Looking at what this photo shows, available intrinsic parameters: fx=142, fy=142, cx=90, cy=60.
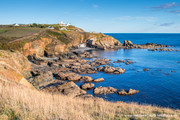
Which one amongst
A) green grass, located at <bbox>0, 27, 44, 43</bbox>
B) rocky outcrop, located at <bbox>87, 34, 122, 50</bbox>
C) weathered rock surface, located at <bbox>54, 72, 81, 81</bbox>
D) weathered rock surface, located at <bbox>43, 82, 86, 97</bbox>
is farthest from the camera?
rocky outcrop, located at <bbox>87, 34, 122, 50</bbox>

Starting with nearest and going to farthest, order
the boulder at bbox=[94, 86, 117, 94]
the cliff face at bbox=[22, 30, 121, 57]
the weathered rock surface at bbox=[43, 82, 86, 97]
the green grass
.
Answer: the weathered rock surface at bbox=[43, 82, 86, 97], the boulder at bbox=[94, 86, 117, 94], the green grass, the cliff face at bbox=[22, 30, 121, 57]

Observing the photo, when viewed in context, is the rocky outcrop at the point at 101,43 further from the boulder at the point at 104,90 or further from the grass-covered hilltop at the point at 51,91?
the boulder at the point at 104,90

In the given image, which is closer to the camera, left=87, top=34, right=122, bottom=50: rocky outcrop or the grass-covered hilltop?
the grass-covered hilltop

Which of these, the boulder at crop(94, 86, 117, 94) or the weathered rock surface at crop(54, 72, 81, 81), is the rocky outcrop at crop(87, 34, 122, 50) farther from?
the boulder at crop(94, 86, 117, 94)

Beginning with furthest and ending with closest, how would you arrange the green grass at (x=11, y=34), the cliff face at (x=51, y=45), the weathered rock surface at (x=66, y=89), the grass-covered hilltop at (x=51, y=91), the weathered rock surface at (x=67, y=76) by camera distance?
1. the cliff face at (x=51, y=45)
2. the green grass at (x=11, y=34)
3. the weathered rock surface at (x=67, y=76)
4. the weathered rock surface at (x=66, y=89)
5. the grass-covered hilltop at (x=51, y=91)

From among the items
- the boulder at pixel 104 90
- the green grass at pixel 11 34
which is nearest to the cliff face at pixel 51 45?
the green grass at pixel 11 34

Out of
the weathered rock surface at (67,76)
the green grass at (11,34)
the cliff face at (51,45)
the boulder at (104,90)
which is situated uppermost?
the green grass at (11,34)

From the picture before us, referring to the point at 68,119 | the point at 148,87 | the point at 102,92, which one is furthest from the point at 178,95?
the point at 68,119

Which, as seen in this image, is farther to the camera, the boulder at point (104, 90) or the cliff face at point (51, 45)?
the cliff face at point (51, 45)

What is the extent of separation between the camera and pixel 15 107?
776cm

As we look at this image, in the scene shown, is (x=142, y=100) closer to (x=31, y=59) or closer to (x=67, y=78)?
(x=67, y=78)

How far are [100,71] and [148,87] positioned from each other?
17.7m

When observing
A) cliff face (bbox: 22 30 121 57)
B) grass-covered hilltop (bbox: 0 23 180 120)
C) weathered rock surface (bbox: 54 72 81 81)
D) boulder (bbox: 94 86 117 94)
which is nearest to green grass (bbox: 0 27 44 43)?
grass-covered hilltop (bbox: 0 23 180 120)

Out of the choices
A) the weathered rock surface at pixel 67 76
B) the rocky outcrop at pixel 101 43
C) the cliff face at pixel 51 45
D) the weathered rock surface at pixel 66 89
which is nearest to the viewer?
the weathered rock surface at pixel 66 89
